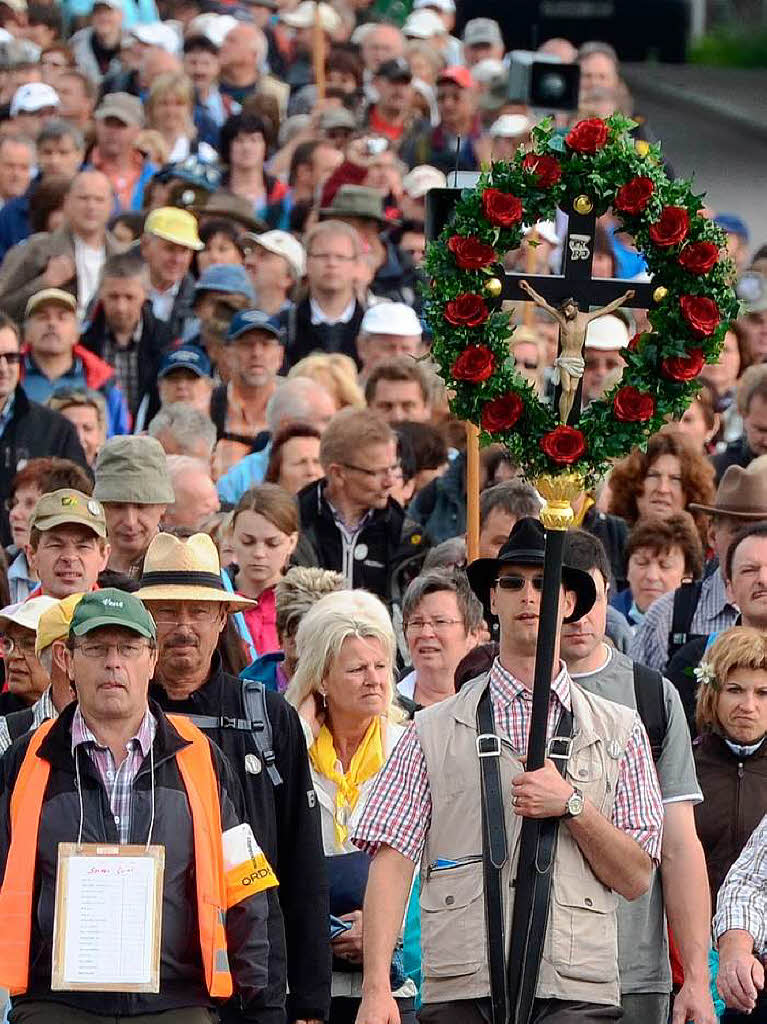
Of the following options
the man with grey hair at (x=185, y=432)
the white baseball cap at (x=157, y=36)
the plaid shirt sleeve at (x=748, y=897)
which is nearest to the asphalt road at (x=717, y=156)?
the white baseball cap at (x=157, y=36)

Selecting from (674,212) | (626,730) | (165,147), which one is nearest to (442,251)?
(674,212)

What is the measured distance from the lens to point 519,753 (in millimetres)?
7531

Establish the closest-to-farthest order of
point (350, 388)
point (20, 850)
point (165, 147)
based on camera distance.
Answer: point (20, 850), point (350, 388), point (165, 147)

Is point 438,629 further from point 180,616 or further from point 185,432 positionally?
point 185,432

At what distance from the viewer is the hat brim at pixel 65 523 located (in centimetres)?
1016

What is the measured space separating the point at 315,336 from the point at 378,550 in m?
4.72

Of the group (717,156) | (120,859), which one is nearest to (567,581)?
(120,859)

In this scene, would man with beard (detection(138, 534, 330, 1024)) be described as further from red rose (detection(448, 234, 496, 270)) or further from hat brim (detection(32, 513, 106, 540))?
hat brim (detection(32, 513, 106, 540))

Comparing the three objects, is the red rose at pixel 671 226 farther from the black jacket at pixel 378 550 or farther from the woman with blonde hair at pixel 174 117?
the woman with blonde hair at pixel 174 117

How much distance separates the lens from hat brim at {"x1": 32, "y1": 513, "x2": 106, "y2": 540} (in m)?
10.2

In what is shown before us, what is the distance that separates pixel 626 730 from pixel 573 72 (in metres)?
9.94

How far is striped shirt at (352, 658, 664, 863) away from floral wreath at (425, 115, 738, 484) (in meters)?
0.67

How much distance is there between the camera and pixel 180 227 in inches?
669

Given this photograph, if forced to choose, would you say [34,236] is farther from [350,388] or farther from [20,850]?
[20,850]
